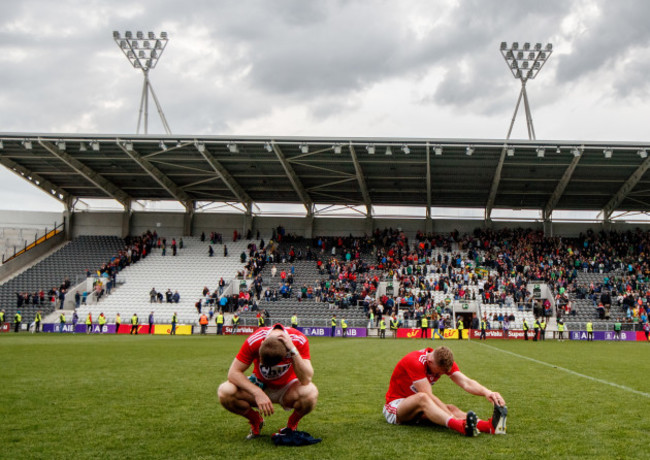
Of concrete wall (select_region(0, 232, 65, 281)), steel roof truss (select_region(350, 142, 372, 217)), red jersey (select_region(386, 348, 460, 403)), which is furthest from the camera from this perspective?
concrete wall (select_region(0, 232, 65, 281))

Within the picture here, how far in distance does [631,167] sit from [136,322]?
31.0 meters

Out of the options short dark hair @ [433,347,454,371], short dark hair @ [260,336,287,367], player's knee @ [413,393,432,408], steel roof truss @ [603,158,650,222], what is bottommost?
player's knee @ [413,393,432,408]

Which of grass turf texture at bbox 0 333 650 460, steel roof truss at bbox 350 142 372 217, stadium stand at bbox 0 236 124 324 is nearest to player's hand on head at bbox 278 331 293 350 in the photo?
grass turf texture at bbox 0 333 650 460

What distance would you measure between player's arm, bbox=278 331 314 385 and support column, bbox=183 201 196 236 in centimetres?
4325

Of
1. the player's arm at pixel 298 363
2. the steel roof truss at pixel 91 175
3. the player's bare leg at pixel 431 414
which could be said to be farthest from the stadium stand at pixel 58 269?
the player's arm at pixel 298 363

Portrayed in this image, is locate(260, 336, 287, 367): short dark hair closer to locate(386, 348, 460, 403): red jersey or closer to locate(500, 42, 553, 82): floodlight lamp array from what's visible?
locate(386, 348, 460, 403): red jersey

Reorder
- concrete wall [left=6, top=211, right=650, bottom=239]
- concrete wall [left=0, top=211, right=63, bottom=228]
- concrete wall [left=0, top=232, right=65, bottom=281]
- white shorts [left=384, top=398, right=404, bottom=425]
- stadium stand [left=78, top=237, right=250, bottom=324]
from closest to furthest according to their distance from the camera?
white shorts [left=384, top=398, right=404, bottom=425]
stadium stand [left=78, top=237, right=250, bottom=324]
concrete wall [left=0, top=232, right=65, bottom=281]
concrete wall [left=6, top=211, right=650, bottom=239]
concrete wall [left=0, top=211, right=63, bottom=228]

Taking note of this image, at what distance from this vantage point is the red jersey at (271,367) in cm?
558

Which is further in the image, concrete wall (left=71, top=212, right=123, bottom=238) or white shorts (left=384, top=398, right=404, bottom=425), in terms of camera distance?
concrete wall (left=71, top=212, right=123, bottom=238)

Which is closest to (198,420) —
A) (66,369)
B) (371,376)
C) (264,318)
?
(371,376)

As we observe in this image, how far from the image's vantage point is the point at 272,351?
16.1 ft

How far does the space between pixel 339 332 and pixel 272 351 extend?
28.6 meters

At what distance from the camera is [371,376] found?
39.1ft

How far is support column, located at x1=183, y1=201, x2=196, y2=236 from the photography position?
156 feet
